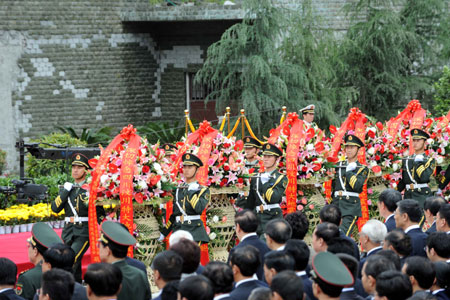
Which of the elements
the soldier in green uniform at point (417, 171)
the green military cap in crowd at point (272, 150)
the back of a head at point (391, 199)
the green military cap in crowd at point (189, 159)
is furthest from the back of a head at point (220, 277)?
the soldier in green uniform at point (417, 171)

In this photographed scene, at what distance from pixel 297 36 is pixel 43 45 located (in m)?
6.39

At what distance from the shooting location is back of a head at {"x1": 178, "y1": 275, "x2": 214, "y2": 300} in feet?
16.2

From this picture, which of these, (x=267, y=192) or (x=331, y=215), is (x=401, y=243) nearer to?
(x=331, y=215)

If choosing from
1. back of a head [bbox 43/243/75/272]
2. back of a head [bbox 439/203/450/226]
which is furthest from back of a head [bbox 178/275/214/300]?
back of a head [bbox 439/203/450/226]

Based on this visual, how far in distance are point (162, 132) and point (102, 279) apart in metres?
14.3

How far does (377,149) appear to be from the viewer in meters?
11.7

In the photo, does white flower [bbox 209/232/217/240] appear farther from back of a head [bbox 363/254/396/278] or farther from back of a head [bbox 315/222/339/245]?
back of a head [bbox 363/254/396/278]

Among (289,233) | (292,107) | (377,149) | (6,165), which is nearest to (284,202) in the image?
(377,149)

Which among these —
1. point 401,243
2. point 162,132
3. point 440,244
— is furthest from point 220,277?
point 162,132

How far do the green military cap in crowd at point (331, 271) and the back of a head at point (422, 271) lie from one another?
0.62 m

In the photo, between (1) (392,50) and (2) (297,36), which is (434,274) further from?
(1) (392,50)

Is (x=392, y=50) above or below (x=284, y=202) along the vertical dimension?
above

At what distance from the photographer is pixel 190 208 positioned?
8844 mm

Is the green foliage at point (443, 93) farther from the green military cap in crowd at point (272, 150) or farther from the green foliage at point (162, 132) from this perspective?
the green military cap in crowd at point (272, 150)
